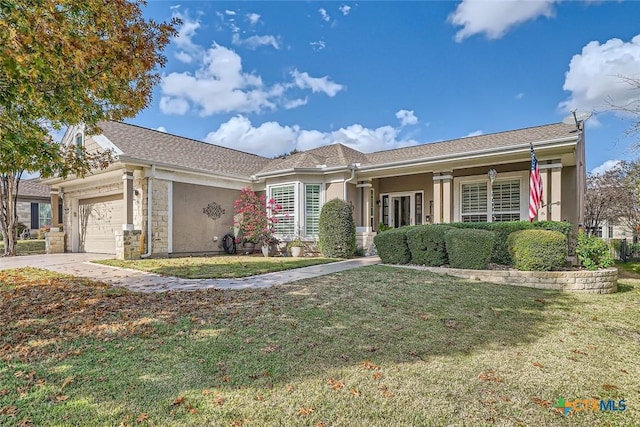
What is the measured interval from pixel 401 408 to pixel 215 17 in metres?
13.5

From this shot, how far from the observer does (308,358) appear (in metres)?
3.42

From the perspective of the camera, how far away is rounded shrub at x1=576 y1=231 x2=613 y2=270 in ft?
26.0

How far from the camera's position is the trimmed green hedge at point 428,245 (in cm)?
876

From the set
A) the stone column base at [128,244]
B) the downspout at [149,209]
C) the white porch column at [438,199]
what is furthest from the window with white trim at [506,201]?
the stone column base at [128,244]

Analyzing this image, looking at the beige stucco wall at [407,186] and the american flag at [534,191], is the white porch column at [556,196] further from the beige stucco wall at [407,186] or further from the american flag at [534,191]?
the beige stucco wall at [407,186]

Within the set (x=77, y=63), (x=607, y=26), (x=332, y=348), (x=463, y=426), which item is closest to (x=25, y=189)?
(x=77, y=63)

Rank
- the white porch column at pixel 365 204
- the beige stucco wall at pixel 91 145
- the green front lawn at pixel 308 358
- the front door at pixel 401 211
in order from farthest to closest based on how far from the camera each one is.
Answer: the front door at pixel 401 211 → the white porch column at pixel 365 204 → the beige stucco wall at pixel 91 145 → the green front lawn at pixel 308 358

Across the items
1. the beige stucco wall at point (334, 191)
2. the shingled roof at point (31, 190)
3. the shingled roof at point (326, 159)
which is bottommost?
the beige stucco wall at point (334, 191)

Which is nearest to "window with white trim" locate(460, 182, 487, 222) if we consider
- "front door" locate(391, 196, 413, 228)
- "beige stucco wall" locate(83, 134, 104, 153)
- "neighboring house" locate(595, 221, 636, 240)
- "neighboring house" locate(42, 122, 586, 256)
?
"neighboring house" locate(42, 122, 586, 256)

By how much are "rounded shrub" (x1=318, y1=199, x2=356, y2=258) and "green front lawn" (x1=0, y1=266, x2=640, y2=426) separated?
5.21 metres

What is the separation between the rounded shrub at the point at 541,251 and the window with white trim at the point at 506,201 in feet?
13.5

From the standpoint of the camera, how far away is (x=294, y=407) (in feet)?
8.33

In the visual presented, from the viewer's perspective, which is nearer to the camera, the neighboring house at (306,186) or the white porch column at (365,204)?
the neighboring house at (306,186)

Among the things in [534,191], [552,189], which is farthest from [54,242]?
[552,189]
